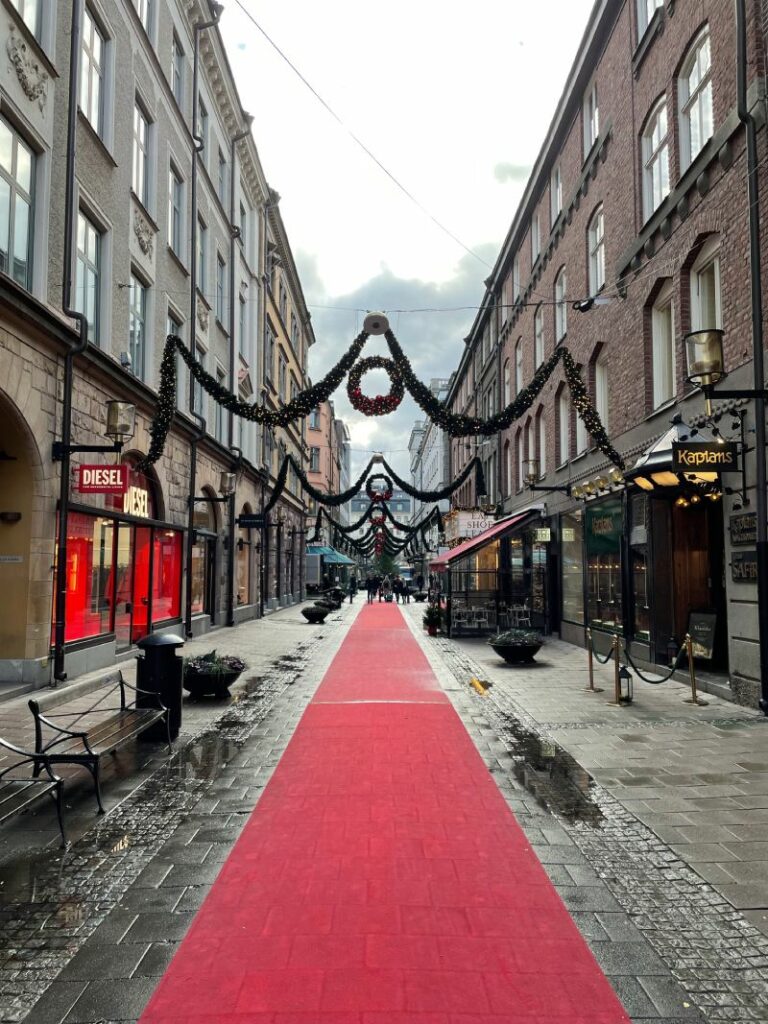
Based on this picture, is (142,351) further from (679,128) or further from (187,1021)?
(187,1021)

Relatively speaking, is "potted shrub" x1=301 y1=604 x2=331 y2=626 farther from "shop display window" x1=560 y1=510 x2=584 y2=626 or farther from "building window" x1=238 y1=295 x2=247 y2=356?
"building window" x1=238 y1=295 x2=247 y2=356

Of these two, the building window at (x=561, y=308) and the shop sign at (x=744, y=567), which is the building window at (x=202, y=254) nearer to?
the building window at (x=561, y=308)

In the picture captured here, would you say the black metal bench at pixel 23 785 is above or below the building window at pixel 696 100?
below

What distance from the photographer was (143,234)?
615 inches

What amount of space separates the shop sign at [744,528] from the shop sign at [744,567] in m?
0.17

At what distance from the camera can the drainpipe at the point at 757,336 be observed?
351 inches

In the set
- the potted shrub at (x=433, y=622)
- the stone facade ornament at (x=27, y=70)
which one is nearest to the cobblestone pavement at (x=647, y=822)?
the potted shrub at (x=433, y=622)

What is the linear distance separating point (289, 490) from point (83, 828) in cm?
3365

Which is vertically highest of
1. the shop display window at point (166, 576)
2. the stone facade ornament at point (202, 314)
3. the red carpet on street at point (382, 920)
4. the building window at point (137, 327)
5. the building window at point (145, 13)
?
the building window at point (145, 13)

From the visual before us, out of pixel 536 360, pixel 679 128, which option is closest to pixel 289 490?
pixel 536 360

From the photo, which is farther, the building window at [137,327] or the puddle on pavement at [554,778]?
the building window at [137,327]

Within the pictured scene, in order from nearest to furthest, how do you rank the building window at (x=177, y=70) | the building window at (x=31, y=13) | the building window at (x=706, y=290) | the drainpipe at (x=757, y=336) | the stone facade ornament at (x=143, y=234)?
the drainpipe at (x=757, y=336) < the building window at (x=31, y=13) < the building window at (x=706, y=290) < the stone facade ornament at (x=143, y=234) < the building window at (x=177, y=70)

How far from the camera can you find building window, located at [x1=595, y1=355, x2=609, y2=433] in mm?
16156

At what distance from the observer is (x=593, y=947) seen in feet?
11.5
